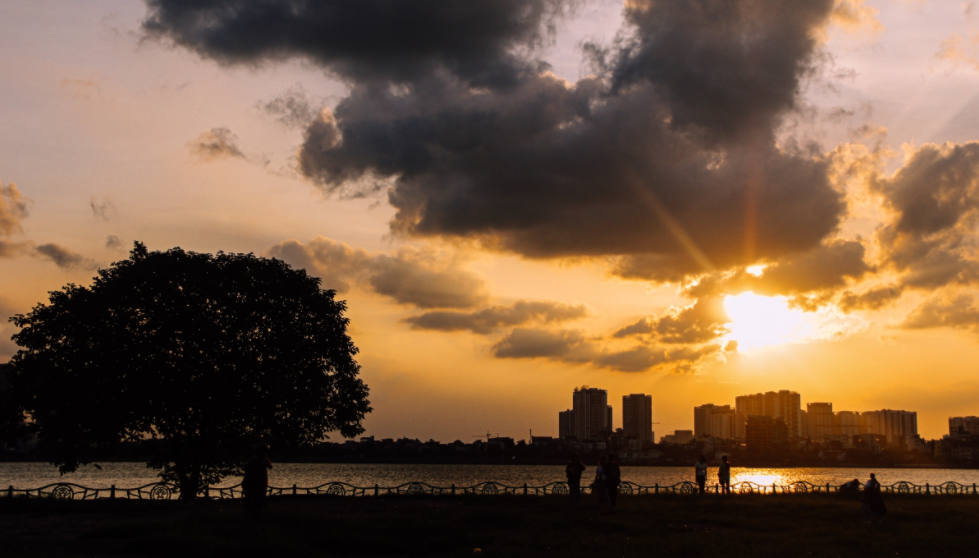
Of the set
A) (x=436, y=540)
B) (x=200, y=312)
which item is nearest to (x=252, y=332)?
(x=200, y=312)

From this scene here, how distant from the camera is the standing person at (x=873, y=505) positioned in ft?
84.9

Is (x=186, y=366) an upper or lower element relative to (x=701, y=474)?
upper

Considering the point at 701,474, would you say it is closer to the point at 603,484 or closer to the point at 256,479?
the point at 603,484

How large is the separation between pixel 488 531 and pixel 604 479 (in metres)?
9.93

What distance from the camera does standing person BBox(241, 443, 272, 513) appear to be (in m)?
22.0

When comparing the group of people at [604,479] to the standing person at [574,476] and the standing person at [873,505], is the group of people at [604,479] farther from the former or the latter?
the standing person at [873,505]

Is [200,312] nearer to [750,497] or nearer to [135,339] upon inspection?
[135,339]

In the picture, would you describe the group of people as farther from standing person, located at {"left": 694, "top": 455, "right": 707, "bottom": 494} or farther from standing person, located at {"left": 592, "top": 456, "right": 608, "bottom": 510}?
standing person, located at {"left": 694, "top": 455, "right": 707, "bottom": 494}

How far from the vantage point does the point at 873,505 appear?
26.0 m

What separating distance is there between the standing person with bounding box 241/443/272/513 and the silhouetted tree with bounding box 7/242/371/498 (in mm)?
13272

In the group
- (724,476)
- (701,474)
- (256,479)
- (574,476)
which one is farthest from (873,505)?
(256,479)

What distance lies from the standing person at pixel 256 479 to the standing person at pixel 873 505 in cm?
2057

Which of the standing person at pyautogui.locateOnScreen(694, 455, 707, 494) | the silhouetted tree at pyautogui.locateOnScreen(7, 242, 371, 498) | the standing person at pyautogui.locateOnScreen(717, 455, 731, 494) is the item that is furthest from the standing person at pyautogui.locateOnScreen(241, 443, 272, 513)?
the standing person at pyautogui.locateOnScreen(717, 455, 731, 494)

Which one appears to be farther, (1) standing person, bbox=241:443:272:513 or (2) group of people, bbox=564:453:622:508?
(2) group of people, bbox=564:453:622:508
